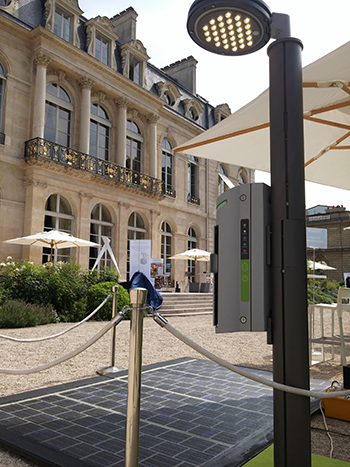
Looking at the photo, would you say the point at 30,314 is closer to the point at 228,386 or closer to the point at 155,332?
the point at 155,332

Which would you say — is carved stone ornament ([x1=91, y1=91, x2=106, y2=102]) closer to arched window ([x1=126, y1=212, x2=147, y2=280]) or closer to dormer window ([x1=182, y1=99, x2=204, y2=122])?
arched window ([x1=126, y1=212, x2=147, y2=280])

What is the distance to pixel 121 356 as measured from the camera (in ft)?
19.6

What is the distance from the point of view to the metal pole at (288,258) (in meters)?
2.01

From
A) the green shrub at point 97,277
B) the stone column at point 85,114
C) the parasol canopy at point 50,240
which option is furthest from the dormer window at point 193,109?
the green shrub at point 97,277

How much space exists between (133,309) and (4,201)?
14.8 meters

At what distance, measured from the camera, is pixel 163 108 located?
911 inches

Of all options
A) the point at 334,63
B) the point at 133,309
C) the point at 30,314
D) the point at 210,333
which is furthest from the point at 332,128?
the point at 30,314

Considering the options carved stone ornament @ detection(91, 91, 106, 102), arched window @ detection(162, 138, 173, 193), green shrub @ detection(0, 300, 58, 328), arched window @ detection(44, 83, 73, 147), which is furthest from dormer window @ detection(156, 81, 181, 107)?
green shrub @ detection(0, 300, 58, 328)

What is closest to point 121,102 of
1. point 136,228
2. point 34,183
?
point 136,228

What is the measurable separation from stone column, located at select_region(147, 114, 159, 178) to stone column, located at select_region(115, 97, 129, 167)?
212 centimetres

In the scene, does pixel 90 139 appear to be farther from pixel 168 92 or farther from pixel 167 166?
pixel 168 92

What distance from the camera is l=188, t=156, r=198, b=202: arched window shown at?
25719 millimetres

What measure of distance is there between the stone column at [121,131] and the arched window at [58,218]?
3840 mm

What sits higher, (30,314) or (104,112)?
(104,112)
